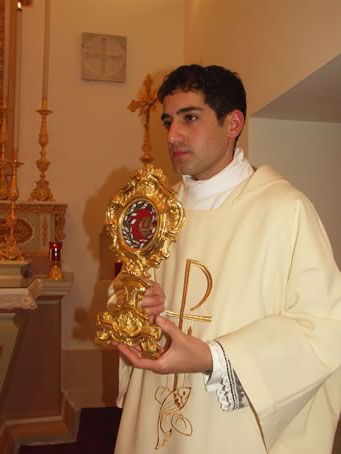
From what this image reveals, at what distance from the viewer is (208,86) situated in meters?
1.58

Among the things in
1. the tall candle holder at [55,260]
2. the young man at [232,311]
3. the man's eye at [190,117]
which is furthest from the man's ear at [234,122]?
the tall candle holder at [55,260]

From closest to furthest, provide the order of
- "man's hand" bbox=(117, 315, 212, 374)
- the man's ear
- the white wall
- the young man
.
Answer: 1. "man's hand" bbox=(117, 315, 212, 374)
2. the young man
3. the man's ear
4. the white wall

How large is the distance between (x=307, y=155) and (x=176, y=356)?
1.99 metres

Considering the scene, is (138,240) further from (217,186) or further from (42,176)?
(42,176)

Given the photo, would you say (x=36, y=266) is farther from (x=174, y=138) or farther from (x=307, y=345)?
Result: (x=307, y=345)

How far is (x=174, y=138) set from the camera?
4.90 feet

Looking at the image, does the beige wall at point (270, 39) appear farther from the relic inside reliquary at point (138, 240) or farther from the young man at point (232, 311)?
the relic inside reliquary at point (138, 240)

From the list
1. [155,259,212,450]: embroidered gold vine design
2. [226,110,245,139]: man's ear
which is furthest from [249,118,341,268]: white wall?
[155,259,212,450]: embroidered gold vine design

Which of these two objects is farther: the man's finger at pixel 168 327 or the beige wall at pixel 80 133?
the beige wall at pixel 80 133

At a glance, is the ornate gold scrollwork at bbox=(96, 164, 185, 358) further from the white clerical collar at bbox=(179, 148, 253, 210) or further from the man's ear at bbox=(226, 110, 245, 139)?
the man's ear at bbox=(226, 110, 245, 139)

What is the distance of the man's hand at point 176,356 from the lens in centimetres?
105

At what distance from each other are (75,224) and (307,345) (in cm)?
321

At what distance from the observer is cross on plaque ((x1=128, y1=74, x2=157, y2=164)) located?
12.8ft

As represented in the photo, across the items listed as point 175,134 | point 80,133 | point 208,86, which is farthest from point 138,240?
point 80,133
